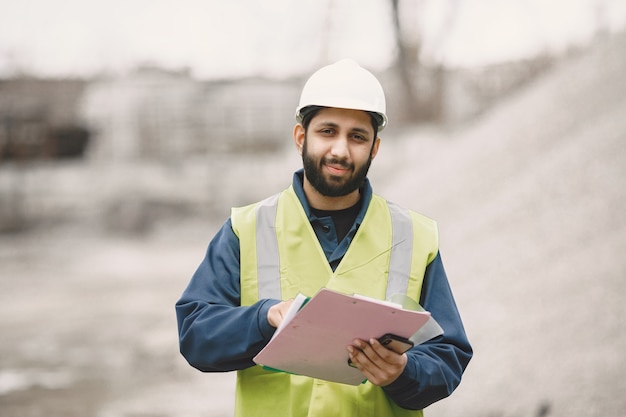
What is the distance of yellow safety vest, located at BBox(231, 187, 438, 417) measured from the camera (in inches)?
79.7

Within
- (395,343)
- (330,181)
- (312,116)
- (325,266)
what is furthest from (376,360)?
(312,116)

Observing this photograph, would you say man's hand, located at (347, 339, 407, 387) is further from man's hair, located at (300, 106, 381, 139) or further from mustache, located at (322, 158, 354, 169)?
man's hair, located at (300, 106, 381, 139)

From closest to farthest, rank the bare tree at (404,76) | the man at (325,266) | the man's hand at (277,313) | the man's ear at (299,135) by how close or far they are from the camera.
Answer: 1. the man's hand at (277,313)
2. the man at (325,266)
3. the man's ear at (299,135)
4. the bare tree at (404,76)

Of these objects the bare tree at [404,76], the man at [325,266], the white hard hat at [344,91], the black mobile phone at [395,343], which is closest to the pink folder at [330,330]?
the black mobile phone at [395,343]

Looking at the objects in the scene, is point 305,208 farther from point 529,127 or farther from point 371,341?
point 529,127

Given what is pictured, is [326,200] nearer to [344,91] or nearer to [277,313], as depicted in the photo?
[344,91]

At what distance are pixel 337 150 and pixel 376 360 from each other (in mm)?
578

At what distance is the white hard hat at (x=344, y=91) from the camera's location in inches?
82.7

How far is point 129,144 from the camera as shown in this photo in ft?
70.1

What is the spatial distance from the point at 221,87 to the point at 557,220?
15.3 m

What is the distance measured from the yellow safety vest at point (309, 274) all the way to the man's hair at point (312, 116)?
8.9 inches

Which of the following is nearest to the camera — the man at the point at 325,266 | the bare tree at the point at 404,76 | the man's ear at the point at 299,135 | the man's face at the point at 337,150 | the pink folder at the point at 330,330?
the pink folder at the point at 330,330

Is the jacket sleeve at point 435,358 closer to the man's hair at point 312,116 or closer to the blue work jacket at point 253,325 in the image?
the blue work jacket at point 253,325

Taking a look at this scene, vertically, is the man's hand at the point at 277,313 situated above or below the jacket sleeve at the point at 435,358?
above
